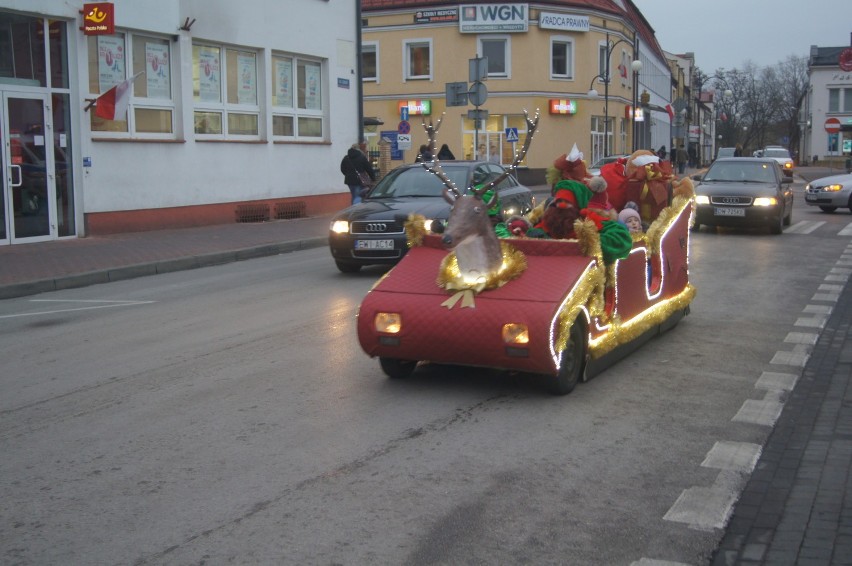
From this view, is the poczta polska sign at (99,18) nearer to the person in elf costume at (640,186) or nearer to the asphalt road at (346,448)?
the asphalt road at (346,448)

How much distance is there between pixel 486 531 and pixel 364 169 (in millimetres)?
17508

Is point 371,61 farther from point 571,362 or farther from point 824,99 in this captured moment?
point 824,99

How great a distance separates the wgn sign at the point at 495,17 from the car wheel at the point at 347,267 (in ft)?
112

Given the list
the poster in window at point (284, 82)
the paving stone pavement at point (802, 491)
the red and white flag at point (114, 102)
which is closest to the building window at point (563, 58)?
the poster in window at point (284, 82)

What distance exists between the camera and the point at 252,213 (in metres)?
22.4

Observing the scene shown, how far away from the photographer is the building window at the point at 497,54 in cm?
4631

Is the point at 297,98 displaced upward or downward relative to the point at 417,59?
downward

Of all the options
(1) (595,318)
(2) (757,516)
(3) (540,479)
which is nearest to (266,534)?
(3) (540,479)

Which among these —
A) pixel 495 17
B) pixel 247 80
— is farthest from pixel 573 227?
pixel 495 17

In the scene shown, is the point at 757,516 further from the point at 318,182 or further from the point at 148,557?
the point at 318,182

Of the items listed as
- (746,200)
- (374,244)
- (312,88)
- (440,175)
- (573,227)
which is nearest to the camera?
(573,227)

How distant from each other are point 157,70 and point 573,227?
596 inches

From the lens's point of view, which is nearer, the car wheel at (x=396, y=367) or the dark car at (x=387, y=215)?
the car wheel at (x=396, y=367)

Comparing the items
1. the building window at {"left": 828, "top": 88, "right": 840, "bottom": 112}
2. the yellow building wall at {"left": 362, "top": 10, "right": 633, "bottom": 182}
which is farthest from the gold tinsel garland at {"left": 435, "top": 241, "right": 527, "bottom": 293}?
the building window at {"left": 828, "top": 88, "right": 840, "bottom": 112}
